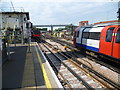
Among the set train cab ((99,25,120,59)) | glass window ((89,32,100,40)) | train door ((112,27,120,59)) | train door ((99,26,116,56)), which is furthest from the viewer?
glass window ((89,32,100,40))

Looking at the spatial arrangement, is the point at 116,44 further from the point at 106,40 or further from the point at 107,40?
the point at 106,40

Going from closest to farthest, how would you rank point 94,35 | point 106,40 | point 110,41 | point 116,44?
point 116,44 → point 110,41 → point 106,40 → point 94,35

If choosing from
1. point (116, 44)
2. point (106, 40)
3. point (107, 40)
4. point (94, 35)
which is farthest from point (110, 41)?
point (94, 35)

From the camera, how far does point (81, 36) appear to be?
16203 mm

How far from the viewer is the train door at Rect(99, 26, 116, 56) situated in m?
10.0

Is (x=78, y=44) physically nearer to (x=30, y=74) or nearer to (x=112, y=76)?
(x=112, y=76)

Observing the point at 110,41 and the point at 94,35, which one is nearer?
the point at 110,41

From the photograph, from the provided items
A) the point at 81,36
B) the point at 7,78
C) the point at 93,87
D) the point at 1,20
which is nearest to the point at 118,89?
the point at 93,87

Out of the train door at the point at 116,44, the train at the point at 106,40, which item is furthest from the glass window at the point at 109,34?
the train door at the point at 116,44

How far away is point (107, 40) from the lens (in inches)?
412

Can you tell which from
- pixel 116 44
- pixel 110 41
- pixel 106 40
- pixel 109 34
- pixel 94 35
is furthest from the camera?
pixel 94 35

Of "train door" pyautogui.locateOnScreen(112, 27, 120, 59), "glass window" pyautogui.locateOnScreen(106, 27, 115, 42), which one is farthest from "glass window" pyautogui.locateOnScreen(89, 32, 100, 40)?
"train door" pyautogui.locateOnScreen(112, 27, 120, 59)

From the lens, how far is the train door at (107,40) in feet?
32.9

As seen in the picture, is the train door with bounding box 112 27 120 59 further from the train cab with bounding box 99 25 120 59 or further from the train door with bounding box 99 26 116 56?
the train door with bounding box 99 26 116 56
